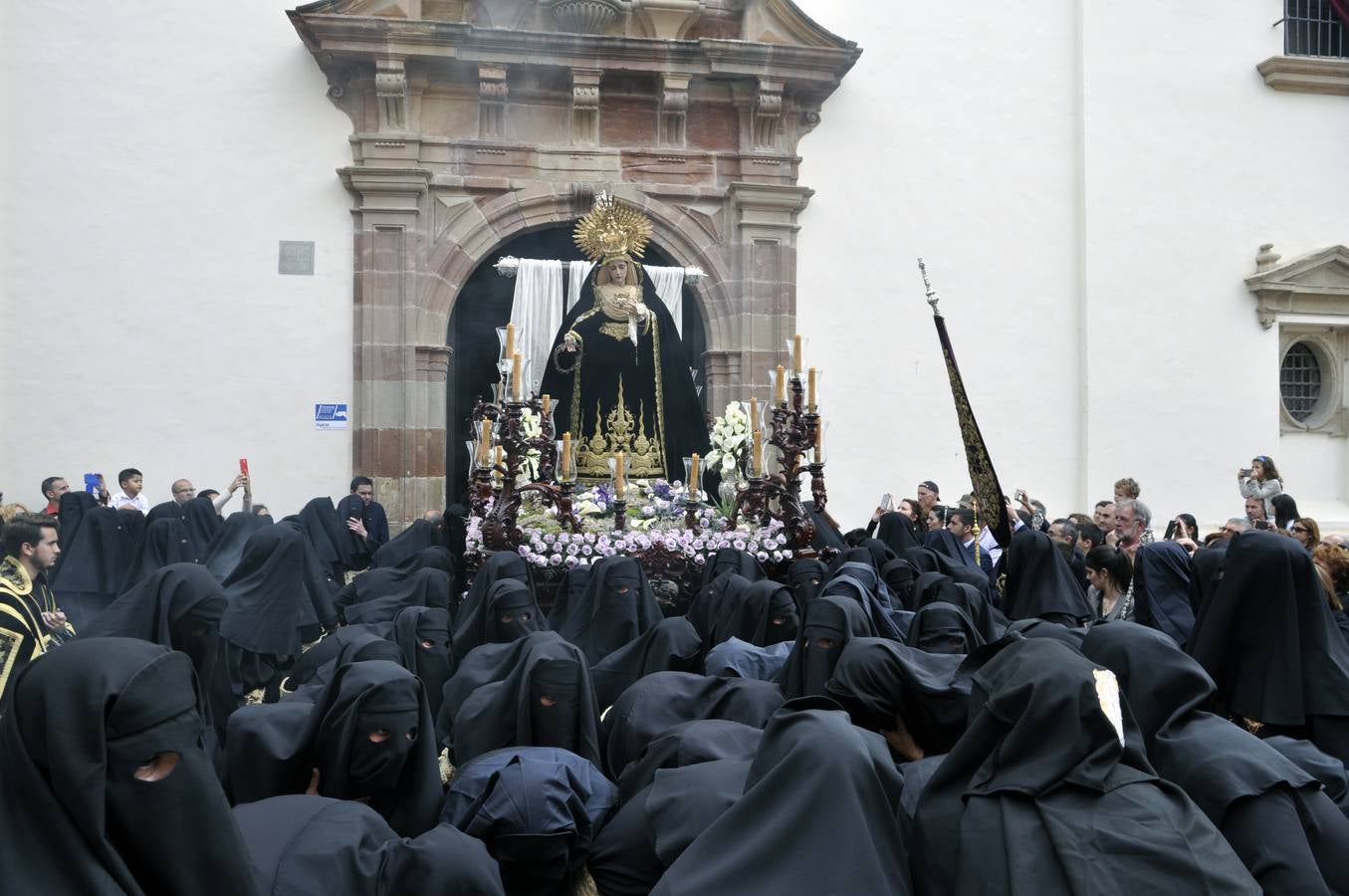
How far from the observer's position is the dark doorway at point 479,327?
12.6 meters

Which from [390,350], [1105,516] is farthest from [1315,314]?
[390,350]

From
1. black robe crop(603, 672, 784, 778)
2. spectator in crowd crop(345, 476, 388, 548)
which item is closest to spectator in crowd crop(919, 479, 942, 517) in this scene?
spectator in crowd crop(345, 476, 388, 548)

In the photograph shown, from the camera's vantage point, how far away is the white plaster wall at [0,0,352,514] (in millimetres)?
11656

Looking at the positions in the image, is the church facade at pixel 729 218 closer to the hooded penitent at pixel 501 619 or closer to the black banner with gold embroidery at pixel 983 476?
the black banner with gold embroidery at pixel 983 476

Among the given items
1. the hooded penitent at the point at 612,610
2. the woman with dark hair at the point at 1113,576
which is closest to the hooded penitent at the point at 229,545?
the hooded penitent at the point at 612,610

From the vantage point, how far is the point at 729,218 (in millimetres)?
12773

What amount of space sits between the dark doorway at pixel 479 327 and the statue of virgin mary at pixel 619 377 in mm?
1325

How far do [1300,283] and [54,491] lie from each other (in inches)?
569

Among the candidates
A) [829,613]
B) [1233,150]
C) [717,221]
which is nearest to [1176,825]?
[829,613]

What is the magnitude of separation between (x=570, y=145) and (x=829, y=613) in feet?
29.8

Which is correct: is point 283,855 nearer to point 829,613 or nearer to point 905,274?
point 829,613

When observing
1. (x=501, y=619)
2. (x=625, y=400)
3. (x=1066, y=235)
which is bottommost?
(x=501, y=619)

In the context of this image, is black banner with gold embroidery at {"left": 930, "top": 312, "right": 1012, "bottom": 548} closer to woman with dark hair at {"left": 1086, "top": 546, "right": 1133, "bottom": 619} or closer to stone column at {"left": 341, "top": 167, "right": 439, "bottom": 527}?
woman with dark hair at {"left": 1086, "top": 546, "right": 1133, "bottom": 619}

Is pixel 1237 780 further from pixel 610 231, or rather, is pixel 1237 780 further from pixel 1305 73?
pixel 1305 73
